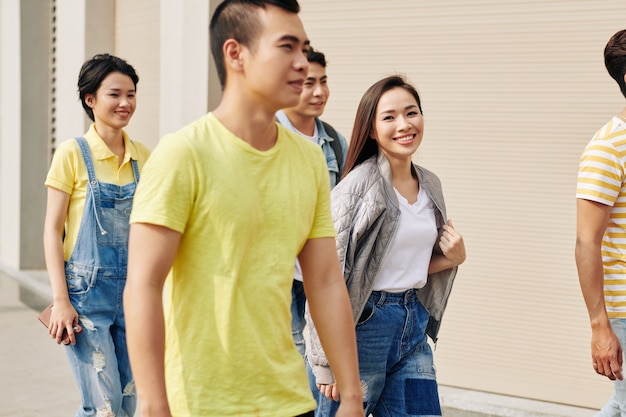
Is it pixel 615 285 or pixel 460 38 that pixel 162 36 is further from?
pixel 615 285

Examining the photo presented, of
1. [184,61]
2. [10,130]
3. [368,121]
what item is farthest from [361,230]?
[10,130]

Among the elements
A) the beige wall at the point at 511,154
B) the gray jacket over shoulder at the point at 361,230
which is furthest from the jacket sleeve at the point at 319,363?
the beige wall at the point at 511,154

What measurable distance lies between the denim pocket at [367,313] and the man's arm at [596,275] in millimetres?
749

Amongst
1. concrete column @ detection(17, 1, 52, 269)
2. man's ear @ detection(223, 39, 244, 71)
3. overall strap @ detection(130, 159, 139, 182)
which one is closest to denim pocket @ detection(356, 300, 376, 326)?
overall strap @ detection(130, 159, 139, 182)

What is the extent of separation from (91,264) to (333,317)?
1.98 meters

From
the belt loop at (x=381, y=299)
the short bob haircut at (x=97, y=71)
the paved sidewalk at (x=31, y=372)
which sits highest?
the short bob haircut at (x=97, y=71)

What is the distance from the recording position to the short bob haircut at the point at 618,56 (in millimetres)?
3553

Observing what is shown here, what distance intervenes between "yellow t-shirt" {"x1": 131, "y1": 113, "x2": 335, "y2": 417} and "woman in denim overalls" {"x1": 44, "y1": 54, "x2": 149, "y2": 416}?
1990 millimetres

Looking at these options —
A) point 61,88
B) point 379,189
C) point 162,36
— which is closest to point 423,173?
point 379,189

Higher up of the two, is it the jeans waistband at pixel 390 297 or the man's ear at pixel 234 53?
the man's ear at pixel 234 53

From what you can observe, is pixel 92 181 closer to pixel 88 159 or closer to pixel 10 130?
pixel 88 159

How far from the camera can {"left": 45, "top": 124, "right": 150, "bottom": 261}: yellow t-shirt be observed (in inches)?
170

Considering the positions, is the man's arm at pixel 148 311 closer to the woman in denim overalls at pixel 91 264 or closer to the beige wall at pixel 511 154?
the woman in denim overalls at pixel 91 264

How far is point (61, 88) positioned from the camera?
10.6m
